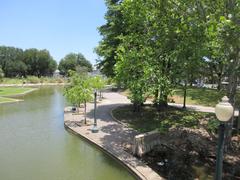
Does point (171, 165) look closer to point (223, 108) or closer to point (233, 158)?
point (233, 158)

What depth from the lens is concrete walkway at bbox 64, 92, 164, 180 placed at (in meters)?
9.56

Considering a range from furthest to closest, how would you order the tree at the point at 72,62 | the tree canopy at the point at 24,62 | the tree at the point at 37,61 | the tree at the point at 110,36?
the tree at the point at 72,62 < the tree at the point at 37,61 < the tree canopy at the point at 24,62 < the tree at the point at 110,36

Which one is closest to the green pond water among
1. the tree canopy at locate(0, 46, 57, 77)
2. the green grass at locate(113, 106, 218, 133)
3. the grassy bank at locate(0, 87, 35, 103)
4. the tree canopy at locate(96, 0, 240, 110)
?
the green grass at locate(113, 106, 218, 133)

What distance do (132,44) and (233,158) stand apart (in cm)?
826

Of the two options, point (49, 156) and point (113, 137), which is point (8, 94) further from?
point (49, 156)

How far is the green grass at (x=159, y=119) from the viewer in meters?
14.2

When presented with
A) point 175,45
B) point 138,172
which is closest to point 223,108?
point 138,172

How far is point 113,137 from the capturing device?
13758 millimetres

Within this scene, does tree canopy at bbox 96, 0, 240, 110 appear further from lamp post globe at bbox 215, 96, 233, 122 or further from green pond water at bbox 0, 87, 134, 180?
lamp post globe at bbox 215, 96, 233, 122

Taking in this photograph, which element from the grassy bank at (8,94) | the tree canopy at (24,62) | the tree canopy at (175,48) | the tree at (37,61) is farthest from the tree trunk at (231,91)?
the tree at (37,61)

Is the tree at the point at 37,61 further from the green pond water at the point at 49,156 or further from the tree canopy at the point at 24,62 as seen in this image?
the green pond water at the point at 49,156

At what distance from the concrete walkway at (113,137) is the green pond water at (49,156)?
1.05ft

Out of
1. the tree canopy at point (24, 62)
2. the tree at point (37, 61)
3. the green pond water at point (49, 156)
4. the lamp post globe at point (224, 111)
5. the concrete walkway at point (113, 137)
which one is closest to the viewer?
the lamp post globe at point (224, 111)

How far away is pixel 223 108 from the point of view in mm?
4594
